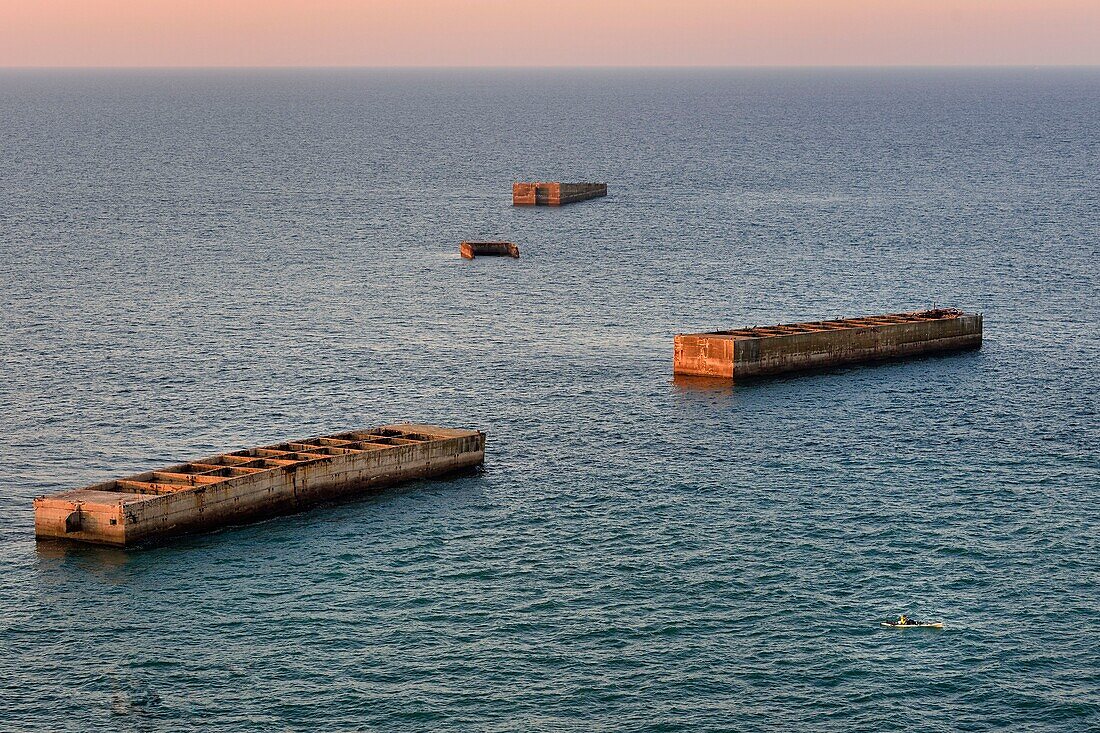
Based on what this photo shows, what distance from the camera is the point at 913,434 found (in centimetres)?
12144

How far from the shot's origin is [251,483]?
327 ft

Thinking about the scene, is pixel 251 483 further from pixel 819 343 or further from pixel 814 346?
pixel 819 343

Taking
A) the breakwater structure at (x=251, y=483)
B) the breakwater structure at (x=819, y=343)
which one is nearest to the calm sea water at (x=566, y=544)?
the breakwater structure at (x=251, y=483)

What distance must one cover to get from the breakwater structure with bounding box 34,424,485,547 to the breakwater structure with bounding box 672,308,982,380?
30.5m

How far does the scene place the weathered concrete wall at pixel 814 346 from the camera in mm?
137375


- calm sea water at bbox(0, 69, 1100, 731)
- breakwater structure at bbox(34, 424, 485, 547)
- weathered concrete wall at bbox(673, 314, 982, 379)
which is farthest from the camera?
weathered concrete wall at bbox(673, 314, 982, 379)

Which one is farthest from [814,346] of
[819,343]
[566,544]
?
[566,544]

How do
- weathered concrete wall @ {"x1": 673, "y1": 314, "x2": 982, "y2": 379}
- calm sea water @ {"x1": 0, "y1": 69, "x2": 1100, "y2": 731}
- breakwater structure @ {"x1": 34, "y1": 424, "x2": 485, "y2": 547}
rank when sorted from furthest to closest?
weathered concrete wall @ {"x1": 673, "y1": 314, "x2": 982, "y2": 379}
breakwater structure @ {"x1": 34, "y1": 424, "x2": 485, "y2": 547}
calm sea water @ {"x1": 0, "y1": 69, "x2": 1100, "y2": 731}

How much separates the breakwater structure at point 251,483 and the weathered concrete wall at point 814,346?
30.5 metres

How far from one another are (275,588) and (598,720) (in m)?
23.3

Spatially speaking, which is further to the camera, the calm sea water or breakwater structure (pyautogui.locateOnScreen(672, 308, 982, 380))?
breakwater structure (pyautogui.locateOnScreen(672, 308, 982, 380))

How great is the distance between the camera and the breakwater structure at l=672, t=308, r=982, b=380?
13750 cm

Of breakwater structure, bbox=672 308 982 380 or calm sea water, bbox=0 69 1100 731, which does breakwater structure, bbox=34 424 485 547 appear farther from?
breakwater structure, bbox=672 308 982 380

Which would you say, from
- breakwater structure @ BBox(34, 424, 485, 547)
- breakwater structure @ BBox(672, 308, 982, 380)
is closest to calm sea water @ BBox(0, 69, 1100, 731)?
breakwater structure @ BBox(34, 424, 485, 547)
